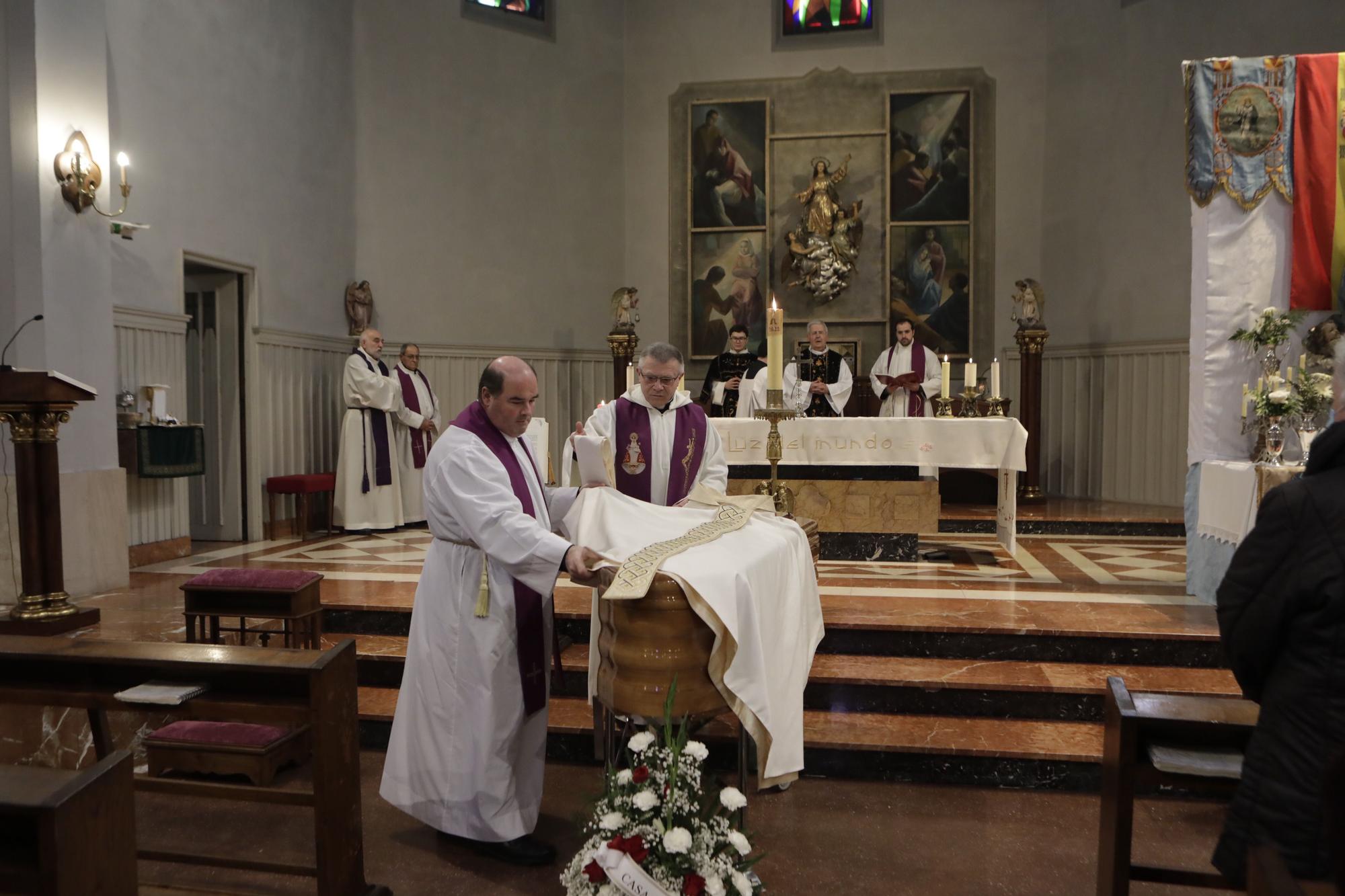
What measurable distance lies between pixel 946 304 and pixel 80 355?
934 cm

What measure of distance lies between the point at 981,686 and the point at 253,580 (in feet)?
10.9

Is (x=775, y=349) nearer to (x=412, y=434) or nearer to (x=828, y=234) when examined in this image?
(x=412, y=434)

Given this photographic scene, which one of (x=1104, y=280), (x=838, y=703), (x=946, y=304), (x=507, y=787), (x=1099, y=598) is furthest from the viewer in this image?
(x=946, y=304)

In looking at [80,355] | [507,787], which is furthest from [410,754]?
[80,355]

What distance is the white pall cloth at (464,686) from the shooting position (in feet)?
10.6

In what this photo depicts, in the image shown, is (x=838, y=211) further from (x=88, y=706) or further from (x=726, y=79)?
(x=88, y=706)

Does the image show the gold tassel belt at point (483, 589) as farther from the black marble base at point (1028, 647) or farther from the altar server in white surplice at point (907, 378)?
the altar server in white surplice at point (907, 378)

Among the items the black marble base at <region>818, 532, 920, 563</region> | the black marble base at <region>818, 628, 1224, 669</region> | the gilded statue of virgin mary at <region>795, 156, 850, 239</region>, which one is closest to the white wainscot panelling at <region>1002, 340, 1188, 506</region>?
the gilded statue of virgin mary at <region>795, 156, 850, 239</region>

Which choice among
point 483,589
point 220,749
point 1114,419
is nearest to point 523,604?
point 483,589

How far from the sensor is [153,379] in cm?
789

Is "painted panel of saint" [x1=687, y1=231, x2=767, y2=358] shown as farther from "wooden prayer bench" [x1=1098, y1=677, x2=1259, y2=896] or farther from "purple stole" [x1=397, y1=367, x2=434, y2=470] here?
"wooden prayer bench" [x1=1098, y1=677, x2=1259, y2=896]

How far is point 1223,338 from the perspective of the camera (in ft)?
19.5

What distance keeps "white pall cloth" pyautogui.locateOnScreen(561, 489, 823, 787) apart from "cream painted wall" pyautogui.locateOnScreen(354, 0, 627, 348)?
27.6ft

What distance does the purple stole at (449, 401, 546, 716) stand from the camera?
334 cm
